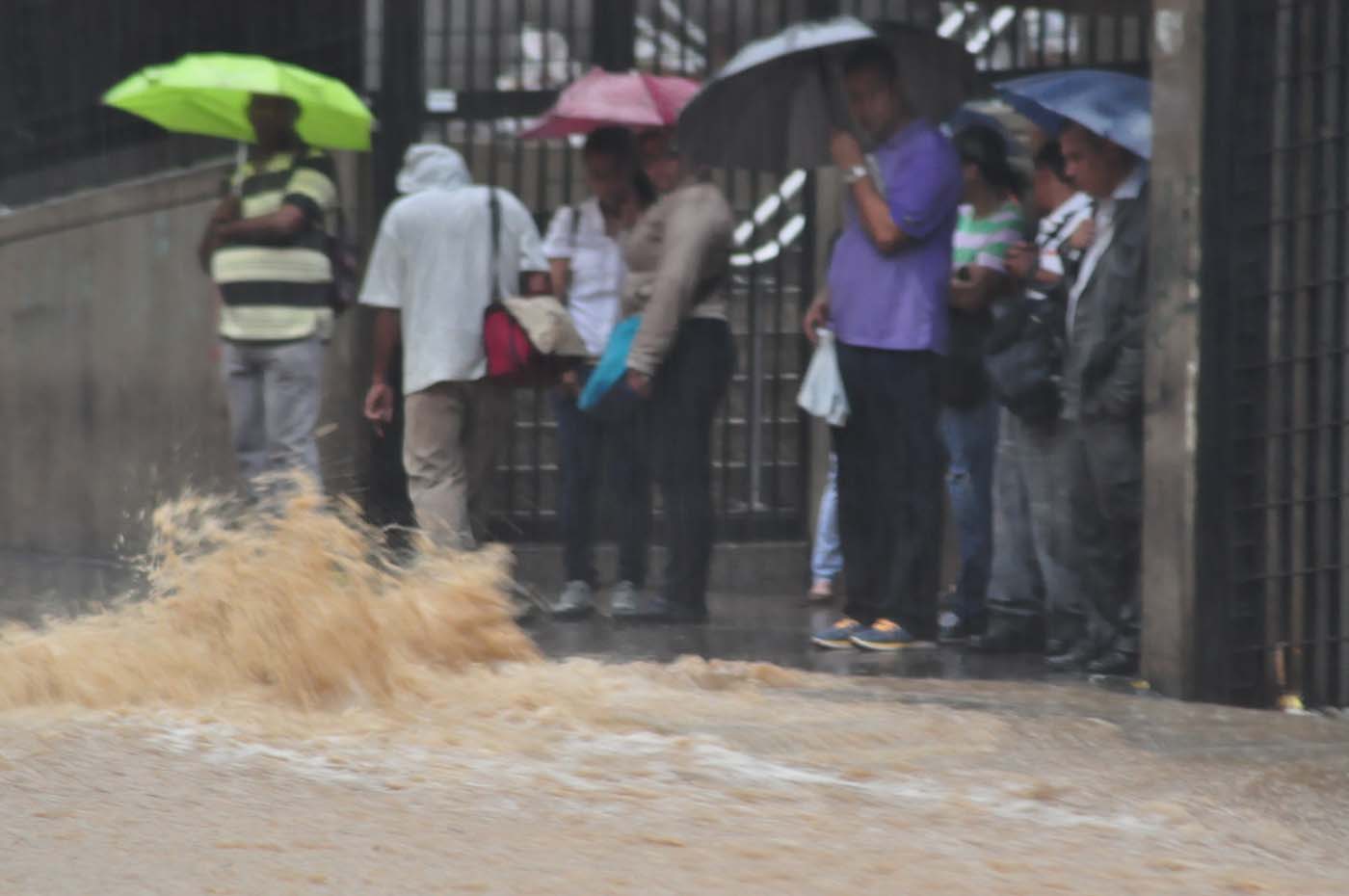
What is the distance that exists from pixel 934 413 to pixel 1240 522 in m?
1.54

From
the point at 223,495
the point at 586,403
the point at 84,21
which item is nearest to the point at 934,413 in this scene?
the point at 586,403

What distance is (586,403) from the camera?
902cm

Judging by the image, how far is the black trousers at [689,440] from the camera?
894cm

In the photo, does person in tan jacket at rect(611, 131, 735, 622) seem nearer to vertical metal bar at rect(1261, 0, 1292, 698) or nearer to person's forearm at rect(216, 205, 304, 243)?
person's forearm at rect(216, 205, 304, 243)

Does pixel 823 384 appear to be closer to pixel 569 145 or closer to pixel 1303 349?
pixel 569 145

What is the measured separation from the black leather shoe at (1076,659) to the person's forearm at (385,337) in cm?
321

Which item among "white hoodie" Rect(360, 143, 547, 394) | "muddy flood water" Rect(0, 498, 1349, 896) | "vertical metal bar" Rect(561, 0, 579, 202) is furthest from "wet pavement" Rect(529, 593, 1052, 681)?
"vertical metal bar" Rect(561, 0, 579, 202)

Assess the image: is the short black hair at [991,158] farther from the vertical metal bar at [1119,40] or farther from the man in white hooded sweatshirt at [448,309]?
the vertical metal bar at [1119,40]

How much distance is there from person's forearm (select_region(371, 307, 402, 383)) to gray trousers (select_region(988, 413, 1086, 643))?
2.58m

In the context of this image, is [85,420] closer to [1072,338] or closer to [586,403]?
[586,403]

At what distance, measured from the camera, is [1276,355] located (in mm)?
6770

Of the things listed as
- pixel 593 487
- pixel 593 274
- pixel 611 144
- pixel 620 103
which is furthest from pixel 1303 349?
pixel 593 274

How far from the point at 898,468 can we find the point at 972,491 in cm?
73

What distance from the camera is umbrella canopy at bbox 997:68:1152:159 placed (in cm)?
732
